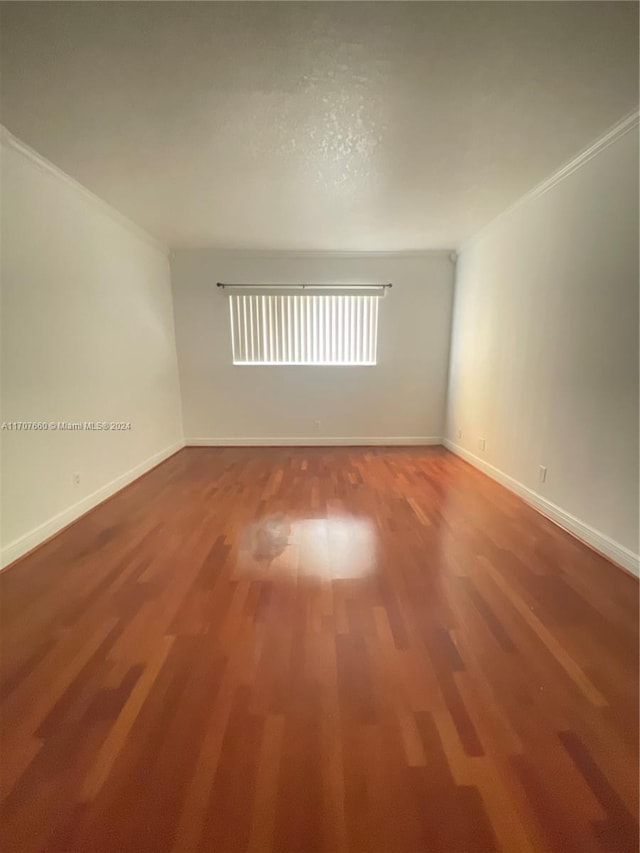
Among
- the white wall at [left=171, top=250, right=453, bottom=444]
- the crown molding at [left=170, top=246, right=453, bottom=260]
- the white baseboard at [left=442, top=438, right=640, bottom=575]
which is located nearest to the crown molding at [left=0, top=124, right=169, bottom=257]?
the crown molding at [left=170, top=246, right=453, bottom=260]

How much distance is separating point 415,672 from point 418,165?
2.92 meters

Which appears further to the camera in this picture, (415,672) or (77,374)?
(77,374)

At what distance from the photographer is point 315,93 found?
1.81 metres

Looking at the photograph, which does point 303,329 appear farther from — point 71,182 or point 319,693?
point 319,693

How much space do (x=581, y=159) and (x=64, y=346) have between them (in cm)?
372

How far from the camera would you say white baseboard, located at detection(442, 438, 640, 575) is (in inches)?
80.6

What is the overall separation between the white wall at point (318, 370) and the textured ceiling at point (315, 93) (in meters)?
1.61

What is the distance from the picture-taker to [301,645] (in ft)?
4.97

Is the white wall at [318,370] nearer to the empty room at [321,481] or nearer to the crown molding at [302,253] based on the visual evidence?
the crown molding at [302,253]

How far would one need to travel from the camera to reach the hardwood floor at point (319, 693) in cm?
94

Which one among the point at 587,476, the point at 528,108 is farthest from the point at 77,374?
the point at 587,476

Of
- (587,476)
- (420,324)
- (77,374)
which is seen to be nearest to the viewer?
(587,476)

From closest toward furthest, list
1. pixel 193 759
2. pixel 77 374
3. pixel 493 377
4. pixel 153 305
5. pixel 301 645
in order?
pixel 193 759 → pixel 301 645 → pixel 77 374 → pixel 493 377 → pixel 153 305

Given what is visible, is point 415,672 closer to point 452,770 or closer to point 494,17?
point 452,770
